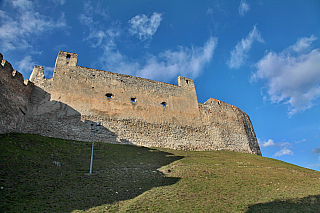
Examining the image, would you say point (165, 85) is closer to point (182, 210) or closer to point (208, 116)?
point (208, 116)

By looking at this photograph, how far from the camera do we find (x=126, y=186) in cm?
844

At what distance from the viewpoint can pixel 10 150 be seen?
9.89 m

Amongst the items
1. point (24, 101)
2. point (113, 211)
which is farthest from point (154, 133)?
point (113, 211)

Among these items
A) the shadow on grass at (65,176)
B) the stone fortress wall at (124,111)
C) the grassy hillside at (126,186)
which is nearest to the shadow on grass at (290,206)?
the grassy hillside at (126,186)

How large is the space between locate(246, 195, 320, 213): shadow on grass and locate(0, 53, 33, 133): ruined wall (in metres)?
14.3

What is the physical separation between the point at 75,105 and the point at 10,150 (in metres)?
7.60

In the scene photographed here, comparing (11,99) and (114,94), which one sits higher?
(114,94)

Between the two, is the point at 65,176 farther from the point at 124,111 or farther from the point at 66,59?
the point at 66,59

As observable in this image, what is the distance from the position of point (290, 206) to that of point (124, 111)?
14.7 m

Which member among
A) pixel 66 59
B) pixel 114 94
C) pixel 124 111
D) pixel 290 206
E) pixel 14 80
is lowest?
pixel 290 206

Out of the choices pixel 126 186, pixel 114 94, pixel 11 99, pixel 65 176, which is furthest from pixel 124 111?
pixel 126 186

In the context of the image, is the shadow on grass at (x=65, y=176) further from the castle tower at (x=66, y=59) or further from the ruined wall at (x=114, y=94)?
the castle tower at (x=66, y=59)

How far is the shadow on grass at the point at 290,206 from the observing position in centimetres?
Answer: 680

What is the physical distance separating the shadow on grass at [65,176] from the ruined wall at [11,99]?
172 cm
